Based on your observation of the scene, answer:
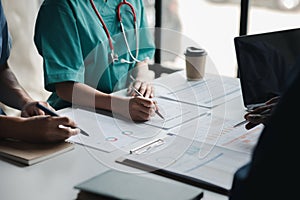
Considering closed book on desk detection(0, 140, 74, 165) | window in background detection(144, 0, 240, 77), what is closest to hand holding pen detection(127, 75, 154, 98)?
closed book on desk detection(0, 140, 74, 165)

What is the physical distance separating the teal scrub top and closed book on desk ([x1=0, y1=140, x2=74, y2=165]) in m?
0.43

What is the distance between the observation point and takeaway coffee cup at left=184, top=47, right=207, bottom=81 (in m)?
1.77

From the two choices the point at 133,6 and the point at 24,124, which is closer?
the point at 24,124

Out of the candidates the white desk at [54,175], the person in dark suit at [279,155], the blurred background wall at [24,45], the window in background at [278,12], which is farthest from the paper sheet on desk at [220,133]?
the window in background at [278,12]

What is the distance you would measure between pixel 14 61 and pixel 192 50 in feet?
4.94

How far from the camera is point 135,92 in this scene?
1.62 meters

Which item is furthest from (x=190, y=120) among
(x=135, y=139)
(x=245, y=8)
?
(x=245, y=8)

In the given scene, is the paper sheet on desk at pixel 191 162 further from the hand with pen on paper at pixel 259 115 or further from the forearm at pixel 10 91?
the forearm at pixel 10 91

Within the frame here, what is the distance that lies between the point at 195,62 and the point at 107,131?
Answer: 58 centimetres

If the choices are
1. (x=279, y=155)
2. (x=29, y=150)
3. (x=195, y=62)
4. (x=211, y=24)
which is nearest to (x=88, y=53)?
(x=195, y=62)

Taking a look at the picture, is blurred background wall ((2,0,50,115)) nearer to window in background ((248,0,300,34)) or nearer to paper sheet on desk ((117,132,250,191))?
paper sheet on desk ((117,132,250,191))

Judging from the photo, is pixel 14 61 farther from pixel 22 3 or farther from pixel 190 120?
pixel 190 120

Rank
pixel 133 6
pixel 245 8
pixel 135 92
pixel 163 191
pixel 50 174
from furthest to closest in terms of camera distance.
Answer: pixel 245 8 → pixel 133 6 → pixel 135 92 → pixel 50 174 → pixel 163 191

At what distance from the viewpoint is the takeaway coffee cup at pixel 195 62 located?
177cm
